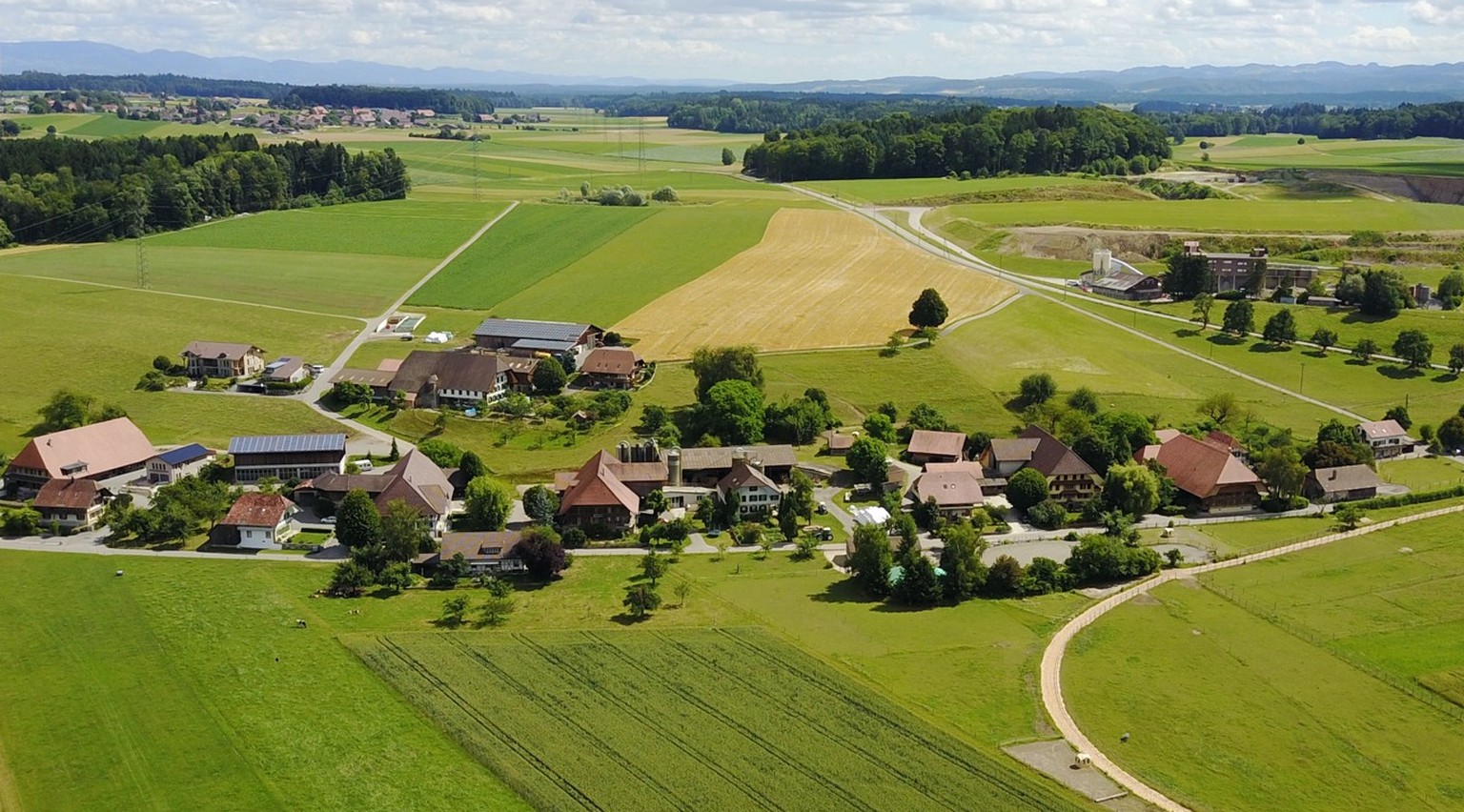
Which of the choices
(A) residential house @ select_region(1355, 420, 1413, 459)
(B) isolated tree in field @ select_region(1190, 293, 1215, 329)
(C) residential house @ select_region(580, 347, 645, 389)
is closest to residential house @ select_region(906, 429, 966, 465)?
(C) residential house @ select_region(580, 347, 645, 389)

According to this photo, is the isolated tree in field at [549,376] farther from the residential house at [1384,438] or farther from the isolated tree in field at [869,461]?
the residential house at [1384,438]

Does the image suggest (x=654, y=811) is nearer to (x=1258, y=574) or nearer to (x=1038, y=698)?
(x=1038, y=698)

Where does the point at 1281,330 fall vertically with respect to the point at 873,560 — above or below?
above

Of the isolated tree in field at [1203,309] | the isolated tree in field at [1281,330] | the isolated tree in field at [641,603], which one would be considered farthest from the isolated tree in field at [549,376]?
the isolated tree in field at [1281,330]

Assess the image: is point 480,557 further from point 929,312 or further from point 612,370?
point 929,312

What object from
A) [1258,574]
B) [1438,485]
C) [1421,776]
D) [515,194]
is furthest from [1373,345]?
[515,194]

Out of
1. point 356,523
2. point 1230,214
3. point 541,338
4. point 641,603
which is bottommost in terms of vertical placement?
point 641,603

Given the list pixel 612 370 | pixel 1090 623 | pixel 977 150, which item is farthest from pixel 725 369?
pixel 977 150

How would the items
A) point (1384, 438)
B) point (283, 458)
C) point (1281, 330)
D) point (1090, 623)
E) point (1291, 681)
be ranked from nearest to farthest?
point (1291, 681) → point (1090, 623) → point (283, 458) → point (1384, 438) → point (1281, 330)
